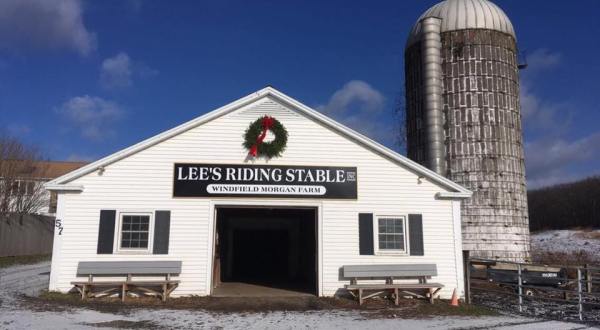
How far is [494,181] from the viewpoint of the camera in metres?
19.5

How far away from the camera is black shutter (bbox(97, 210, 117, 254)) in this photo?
39.5 ft

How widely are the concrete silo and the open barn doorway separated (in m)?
6.07

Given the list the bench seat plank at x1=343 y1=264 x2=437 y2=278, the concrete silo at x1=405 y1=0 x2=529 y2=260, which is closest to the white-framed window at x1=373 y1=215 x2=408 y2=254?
the bench seat plank at x1=343 y1=264 x2=437 y2=278

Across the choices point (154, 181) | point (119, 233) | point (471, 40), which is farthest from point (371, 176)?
point (471, 40)

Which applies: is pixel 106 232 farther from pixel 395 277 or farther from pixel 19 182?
pixel 19 182

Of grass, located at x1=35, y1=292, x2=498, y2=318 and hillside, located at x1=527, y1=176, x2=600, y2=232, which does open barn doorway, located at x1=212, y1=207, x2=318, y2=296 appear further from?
hillside, located at x1=527, y1=176, x2=600, y2=232

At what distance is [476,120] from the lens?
65.2 ft

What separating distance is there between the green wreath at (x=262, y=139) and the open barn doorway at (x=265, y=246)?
3484mm

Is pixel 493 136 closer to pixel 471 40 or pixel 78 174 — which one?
pixel 471 40

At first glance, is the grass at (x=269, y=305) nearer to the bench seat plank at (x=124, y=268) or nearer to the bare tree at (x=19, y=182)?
the bench seat plank at (x=124, y=268)

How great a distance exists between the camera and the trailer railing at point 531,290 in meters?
11.5

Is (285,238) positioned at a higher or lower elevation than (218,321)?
higher

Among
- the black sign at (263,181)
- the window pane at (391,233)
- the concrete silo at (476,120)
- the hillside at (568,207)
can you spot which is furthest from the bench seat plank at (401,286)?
the hillside at (568,207)

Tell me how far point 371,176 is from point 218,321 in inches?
228
